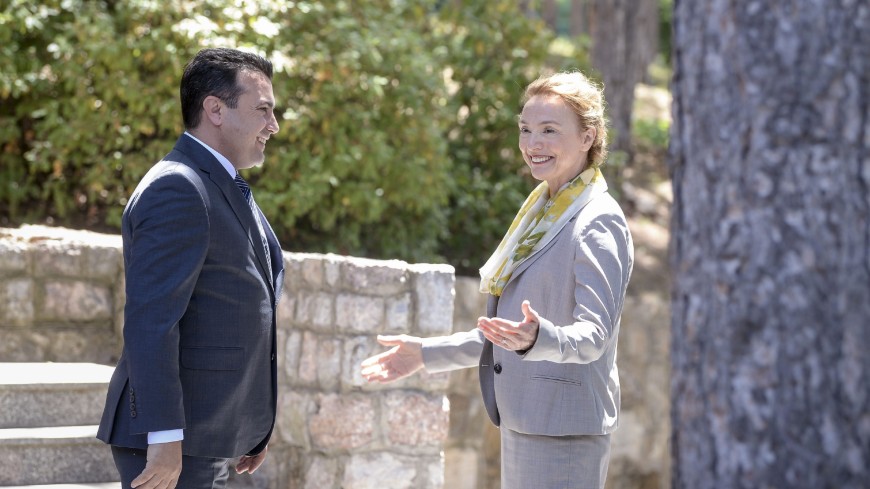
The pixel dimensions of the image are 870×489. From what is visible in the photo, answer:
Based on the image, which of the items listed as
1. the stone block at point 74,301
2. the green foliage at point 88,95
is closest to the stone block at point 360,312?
the stone block at point 74,301

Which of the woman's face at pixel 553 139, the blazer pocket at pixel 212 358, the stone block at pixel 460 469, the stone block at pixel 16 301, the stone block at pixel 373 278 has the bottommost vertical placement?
the stone block at pixel 460 469

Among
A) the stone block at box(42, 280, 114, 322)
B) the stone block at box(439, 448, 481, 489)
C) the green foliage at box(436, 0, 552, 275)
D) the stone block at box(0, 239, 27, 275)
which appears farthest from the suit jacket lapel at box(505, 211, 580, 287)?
the green foliage at box(436, 0, 552, 275)

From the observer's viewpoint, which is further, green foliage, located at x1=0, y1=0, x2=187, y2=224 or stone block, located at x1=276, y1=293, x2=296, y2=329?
green foliage, located at x1=0, y1=0, x2=187, y2=224

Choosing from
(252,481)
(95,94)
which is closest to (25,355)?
(252,481)

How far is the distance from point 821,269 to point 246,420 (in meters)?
1.70

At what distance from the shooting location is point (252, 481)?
525 centimetres

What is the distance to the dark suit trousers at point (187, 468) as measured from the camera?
304 centimetres

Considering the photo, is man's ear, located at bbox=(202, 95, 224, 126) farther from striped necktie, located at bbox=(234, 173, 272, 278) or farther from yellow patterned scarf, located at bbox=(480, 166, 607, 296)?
yellow patterned scarf, located at bbox=(480, 166, 607, 296)

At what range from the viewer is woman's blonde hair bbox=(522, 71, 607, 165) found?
339cm

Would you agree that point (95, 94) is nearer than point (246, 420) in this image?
No

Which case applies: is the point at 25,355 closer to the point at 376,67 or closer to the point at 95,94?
the point at 95,94

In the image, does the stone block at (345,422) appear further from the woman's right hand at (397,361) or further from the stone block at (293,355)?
the woman's right hand at (397,361)

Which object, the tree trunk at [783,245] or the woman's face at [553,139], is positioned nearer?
the tree trunk at [783,245]

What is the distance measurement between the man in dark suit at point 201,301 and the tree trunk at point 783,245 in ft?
4.41
